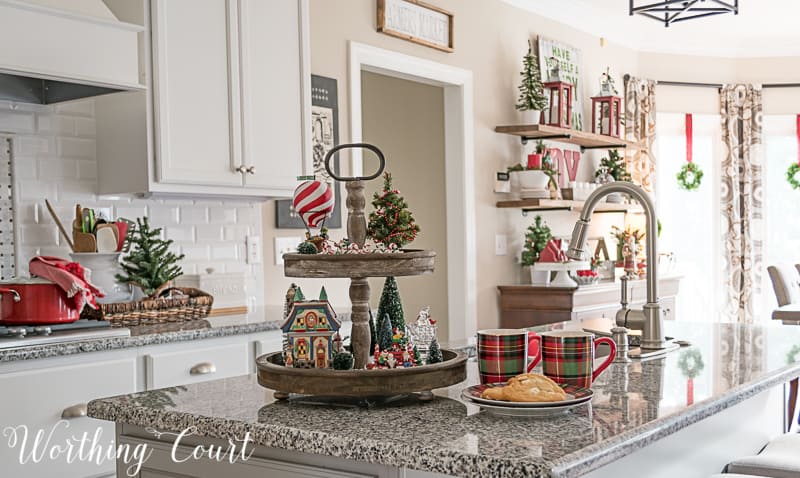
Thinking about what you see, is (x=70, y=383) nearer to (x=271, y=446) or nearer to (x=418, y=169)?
(x=271, y=446)

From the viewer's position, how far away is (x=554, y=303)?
5039 millimetres

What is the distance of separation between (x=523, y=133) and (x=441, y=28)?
913 mm

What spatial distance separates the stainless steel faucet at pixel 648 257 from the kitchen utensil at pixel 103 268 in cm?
174

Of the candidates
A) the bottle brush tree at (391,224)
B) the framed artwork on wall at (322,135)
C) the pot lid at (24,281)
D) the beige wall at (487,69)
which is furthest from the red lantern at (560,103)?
the bottle brush tree at (391,224)

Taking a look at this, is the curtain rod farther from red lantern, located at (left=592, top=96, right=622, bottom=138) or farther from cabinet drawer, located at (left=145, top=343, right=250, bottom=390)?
cabinet drawer, located at (left=145, top=343, right=250, bottom=390)

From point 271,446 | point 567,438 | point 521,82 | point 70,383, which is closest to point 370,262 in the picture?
point 271,446

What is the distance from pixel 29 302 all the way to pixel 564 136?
3.86 meters

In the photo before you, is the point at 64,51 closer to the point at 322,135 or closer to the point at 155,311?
the point at 155,311

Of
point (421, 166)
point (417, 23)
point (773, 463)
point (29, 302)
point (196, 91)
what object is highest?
point (417, 23)

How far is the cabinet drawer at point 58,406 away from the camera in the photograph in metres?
2.29

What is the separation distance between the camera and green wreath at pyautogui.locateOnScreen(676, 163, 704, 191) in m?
7.52

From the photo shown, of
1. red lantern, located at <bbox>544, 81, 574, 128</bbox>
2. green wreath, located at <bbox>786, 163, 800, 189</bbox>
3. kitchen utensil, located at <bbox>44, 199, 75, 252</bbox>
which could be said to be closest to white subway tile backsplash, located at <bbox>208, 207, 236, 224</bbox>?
kitchen utensil, located at <bbox>44, 199, 75, 252</bbox>

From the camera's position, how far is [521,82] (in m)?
5.62

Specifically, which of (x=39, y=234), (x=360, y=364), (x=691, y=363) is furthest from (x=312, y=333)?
(x=39, y=234)
